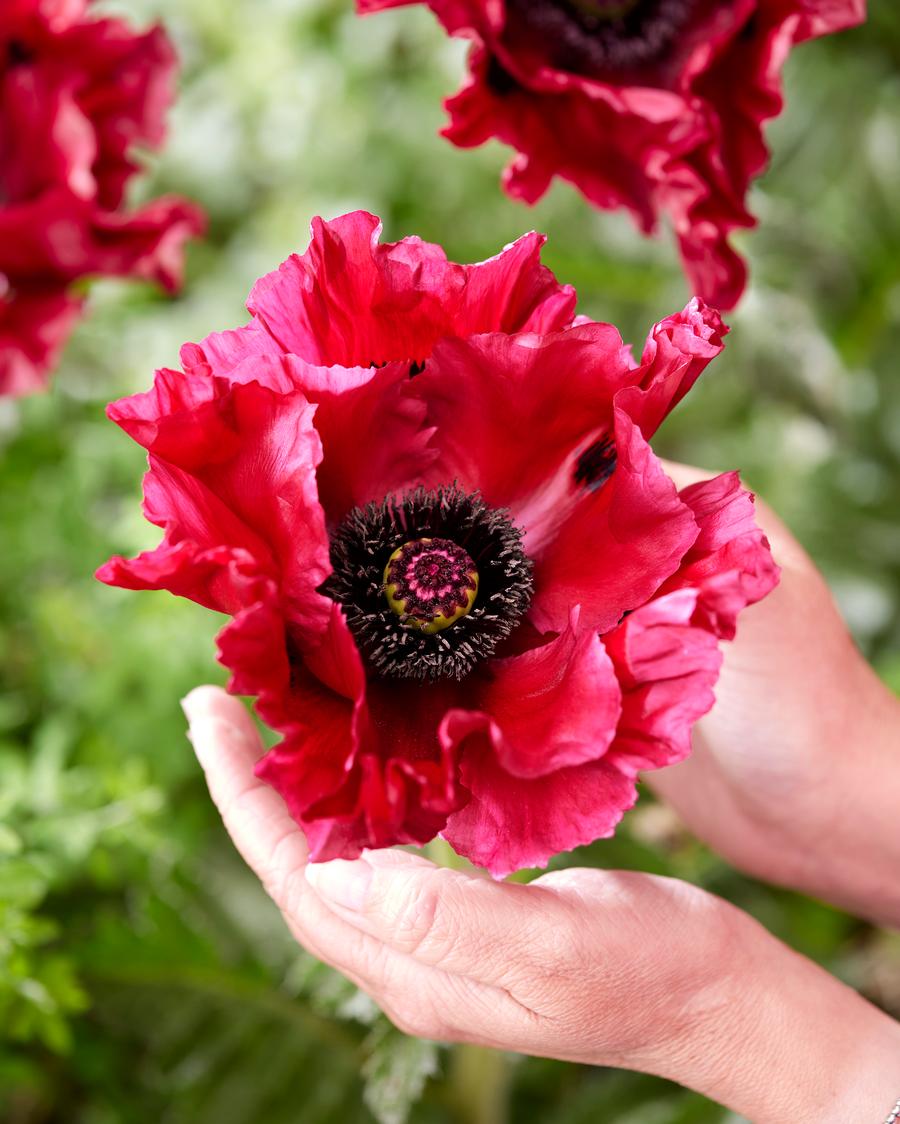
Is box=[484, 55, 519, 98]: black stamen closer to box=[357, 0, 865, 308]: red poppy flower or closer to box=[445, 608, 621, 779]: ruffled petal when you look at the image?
box=[357, 0, 865, 308]: red poppy flower

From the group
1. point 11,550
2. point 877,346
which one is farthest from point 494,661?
point 877,346

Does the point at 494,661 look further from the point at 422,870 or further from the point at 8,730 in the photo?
the point at 8,730

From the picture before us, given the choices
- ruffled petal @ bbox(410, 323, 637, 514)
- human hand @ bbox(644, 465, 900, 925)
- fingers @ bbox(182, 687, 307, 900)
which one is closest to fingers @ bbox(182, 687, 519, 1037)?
fingers @ bbox(182, 687, 307, 900)

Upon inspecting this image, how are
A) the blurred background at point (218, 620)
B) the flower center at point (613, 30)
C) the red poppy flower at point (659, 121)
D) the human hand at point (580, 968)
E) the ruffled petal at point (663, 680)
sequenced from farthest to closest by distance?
the blurred background at point (218, 620) < the flower center at point (613, 30) < the red poppy flower at point (659, 121) < the human hand at point (580, 968) < the ruffled petal at point (663, 680)

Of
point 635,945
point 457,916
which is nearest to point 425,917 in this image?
point 457,916

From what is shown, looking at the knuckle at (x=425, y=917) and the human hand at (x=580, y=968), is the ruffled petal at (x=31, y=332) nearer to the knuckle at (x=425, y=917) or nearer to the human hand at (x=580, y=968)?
the human hand at (x=580, y=968)

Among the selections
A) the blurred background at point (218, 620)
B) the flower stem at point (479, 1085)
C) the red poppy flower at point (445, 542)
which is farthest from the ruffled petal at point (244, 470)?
the flower stem at point (479, 1085)
